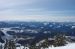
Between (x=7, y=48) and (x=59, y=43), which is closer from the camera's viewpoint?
(x=59, y=43)

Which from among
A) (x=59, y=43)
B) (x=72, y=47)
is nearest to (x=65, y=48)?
(x=72, y=47)

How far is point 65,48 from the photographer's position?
61.7ft

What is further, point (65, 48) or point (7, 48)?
point (7, 48)

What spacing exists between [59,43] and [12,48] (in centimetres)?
604

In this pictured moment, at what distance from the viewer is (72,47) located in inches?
751

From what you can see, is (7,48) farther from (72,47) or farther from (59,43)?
(72,47)

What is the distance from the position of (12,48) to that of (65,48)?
9.43 meters

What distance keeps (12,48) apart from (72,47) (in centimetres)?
957

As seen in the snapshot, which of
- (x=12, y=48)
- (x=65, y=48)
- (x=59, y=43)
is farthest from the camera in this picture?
(x=12, y=48)

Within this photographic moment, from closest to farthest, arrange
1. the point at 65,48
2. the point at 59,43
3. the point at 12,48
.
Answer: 1. the point at 65,48
2. the point at 59,43
3. the point at 12,48

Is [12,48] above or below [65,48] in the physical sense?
below

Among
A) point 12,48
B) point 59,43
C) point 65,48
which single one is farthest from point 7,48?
point 65,48

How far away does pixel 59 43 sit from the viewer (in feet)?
77.5

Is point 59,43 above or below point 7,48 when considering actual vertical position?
above
